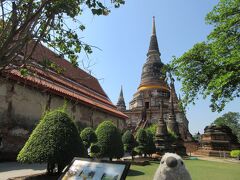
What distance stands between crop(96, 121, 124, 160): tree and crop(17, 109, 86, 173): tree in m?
3.00

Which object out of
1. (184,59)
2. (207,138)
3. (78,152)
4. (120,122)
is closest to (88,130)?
(78,152)

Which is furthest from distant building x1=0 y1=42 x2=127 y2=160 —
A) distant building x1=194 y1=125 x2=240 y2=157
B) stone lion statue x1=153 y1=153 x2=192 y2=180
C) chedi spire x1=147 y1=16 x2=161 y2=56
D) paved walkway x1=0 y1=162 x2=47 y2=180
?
chedi spire x1=147 y1=16 x2=161 y2=56

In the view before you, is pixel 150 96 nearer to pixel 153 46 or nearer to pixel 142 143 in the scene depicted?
pixel 153 46

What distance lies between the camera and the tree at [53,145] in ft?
22.3

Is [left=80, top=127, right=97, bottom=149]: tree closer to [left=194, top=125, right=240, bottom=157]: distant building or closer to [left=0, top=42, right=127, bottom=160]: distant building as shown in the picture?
[left=0, top=42, right=127, bottom=160]: distant building

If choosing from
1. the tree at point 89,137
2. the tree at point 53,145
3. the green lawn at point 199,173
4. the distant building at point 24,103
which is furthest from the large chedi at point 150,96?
the tree at point 53,145

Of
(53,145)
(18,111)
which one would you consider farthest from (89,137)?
(18,111)

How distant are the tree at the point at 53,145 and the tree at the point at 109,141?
118 inches

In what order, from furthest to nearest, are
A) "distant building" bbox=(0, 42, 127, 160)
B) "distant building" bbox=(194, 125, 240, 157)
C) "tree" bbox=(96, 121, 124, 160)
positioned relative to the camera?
"distant building" bbox=(194, 125, 240, 157)
"distant building" bbox=(0, 42, 127, 160)
"tree" bbox=(96, 121, 124, 160)

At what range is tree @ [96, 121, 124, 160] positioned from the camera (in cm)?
1050

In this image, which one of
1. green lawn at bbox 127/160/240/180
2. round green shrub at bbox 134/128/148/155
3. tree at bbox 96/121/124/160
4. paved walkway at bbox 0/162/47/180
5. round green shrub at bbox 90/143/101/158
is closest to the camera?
paved walkway at bbox 0/162/47/180

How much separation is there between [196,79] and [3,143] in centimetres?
1008

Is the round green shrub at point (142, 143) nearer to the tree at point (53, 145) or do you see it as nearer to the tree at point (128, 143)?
the tree at point (128, 143)

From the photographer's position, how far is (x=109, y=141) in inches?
417
